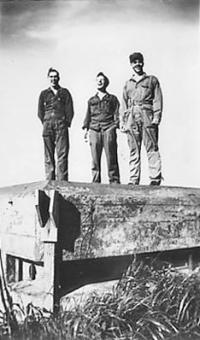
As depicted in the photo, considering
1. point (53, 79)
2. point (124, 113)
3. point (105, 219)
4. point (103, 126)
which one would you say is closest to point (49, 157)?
point (103, 126)

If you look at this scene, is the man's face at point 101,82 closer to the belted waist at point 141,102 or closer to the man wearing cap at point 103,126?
the man wearing cap at point 103,126

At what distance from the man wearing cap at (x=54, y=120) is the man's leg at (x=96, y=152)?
0.81ft

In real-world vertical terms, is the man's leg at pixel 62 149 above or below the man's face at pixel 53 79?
below

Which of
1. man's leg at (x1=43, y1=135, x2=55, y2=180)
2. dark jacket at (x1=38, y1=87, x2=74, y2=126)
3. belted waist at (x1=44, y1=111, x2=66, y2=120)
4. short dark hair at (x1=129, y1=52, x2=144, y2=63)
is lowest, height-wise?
man's leg at (x1=43, y1=135, x2=55, y2=180)

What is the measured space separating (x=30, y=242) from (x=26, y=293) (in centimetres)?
38

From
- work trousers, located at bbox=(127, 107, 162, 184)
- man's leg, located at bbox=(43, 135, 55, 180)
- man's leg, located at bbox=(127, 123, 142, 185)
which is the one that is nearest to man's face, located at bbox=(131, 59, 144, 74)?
work trousers, located at bbox=(127, 107, 162, 184)

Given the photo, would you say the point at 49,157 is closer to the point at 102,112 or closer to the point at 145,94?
the point at 102,112

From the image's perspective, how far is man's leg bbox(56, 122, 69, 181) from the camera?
465cm

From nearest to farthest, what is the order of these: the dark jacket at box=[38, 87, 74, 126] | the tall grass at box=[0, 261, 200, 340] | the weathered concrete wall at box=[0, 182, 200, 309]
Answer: the tall grass at box=[0, 261, 200, 340] → the weathered concrete wall at box=[0, 182, 200, 309] → the dark jacket at box=[38, 87, 74, 126]

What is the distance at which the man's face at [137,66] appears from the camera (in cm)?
459

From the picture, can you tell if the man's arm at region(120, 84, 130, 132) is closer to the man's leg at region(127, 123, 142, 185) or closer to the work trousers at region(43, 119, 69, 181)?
the man's leg at region(127, 123, 142, 185)

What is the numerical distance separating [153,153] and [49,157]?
0.99m

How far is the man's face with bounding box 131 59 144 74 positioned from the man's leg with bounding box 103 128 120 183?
0.60 meters

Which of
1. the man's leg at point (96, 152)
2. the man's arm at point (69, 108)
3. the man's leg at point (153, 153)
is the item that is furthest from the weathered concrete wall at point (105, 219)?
the man's arm at point (69, 108)
